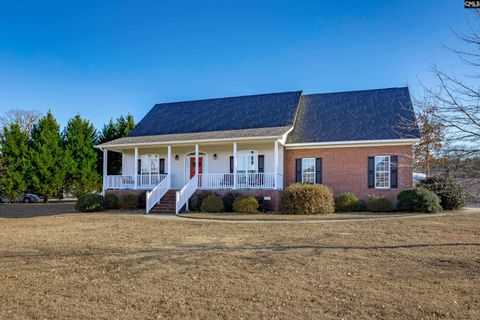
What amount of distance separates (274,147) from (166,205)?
262 inches

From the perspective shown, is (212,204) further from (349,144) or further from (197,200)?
(349,144)

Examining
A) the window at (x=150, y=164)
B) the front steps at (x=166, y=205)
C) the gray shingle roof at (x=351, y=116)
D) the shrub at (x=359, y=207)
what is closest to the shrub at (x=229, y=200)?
the front steps at (x=166, y=205)

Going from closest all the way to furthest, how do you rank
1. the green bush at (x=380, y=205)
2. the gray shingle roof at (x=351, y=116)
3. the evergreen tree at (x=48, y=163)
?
the green bush at (x=380, y=205) → the gray shingle roof at (x=351, y=116) → the evergreen tree at (x=48, y=163)

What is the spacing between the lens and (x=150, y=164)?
24.4 meters

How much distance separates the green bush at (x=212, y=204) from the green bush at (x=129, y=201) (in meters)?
4.60

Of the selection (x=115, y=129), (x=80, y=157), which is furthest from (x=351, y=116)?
(x=80, y=157)

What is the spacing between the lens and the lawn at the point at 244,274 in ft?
16.5

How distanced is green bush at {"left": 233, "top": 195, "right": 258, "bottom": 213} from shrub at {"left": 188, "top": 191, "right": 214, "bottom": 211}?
2.07 meters

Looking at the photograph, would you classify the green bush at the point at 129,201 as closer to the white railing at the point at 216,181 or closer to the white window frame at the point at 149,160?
the white window frame at the point at 149,160

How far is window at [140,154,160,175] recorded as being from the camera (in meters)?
24.3

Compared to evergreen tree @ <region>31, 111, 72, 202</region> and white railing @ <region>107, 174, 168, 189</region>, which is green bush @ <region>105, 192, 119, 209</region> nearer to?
white railing @ <region>107, 174, 168, 189</region>

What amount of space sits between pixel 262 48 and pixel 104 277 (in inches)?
629

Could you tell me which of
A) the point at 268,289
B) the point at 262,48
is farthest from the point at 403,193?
the point at 268,289

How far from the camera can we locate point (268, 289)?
5.86 meters
